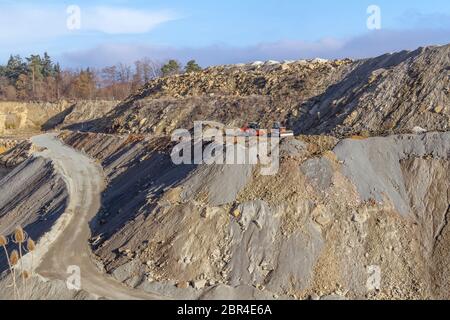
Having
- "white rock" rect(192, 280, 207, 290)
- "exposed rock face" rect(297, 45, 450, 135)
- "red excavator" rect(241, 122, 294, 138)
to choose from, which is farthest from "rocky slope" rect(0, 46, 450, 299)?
"red excavator" rect(241, 122, 294, 138)

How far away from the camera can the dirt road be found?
2140 cm

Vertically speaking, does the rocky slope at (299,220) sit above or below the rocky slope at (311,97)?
below

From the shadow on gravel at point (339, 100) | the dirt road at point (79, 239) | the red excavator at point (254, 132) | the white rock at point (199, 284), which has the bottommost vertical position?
the white rock at point (199, 284)

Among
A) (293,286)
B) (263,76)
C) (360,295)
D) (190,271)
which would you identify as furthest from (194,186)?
(263,76)

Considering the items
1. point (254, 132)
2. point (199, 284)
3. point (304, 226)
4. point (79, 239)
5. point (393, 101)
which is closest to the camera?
point (199, 284)

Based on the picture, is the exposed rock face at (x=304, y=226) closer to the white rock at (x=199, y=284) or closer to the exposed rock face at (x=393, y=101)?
the white rock at (x=199, y=284)

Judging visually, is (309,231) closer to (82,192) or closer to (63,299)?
(63,299)

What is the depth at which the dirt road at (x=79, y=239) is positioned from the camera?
2140 centimetres

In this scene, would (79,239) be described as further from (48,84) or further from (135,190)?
(48,84)

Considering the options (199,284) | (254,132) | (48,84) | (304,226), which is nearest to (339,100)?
(254,132)

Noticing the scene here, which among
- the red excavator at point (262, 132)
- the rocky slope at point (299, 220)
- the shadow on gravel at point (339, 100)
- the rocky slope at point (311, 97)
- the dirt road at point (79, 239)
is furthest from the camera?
the shadow on gravel at point (339, 100)

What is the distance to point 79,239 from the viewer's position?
25953mm

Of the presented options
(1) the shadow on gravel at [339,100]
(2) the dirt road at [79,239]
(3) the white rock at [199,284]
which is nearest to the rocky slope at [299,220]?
(3) the white rock at [199,284]

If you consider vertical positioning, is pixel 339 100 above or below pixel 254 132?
above
